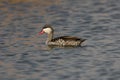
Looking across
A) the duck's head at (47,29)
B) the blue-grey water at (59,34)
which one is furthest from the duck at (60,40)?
the blue-grey water at (59,34)

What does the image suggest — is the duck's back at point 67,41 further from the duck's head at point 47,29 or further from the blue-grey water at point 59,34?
the duck's head at point 47,29

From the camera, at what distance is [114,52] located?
24.0 meters

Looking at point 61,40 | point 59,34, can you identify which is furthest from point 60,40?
point 59,34

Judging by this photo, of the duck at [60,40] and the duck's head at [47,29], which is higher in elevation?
the duck's head at [47,29]

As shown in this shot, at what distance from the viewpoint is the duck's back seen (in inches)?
994

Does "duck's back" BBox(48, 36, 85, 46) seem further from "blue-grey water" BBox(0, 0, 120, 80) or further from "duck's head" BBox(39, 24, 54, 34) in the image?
"duck's head" BBox(39, 24, 54, 34)

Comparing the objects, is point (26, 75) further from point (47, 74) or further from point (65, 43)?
point (65, 43)

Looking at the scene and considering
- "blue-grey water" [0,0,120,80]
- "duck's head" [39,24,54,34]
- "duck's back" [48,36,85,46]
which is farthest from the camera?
"duck's head" [39,24,54,34]

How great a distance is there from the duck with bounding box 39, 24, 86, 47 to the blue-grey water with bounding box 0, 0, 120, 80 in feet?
1.08

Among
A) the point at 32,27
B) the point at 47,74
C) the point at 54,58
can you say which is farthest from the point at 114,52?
the point at 32,27

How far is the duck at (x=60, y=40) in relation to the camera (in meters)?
25.3

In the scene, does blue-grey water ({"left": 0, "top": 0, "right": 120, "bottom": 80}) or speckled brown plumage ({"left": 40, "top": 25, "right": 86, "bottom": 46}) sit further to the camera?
speckled brown plumage ({"left": 40, "top": 25, "right": 86, "bottom": 46})

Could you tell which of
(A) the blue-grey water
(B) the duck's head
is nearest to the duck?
(B) the duck's head

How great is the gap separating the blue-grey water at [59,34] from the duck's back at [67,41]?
1.11ft
